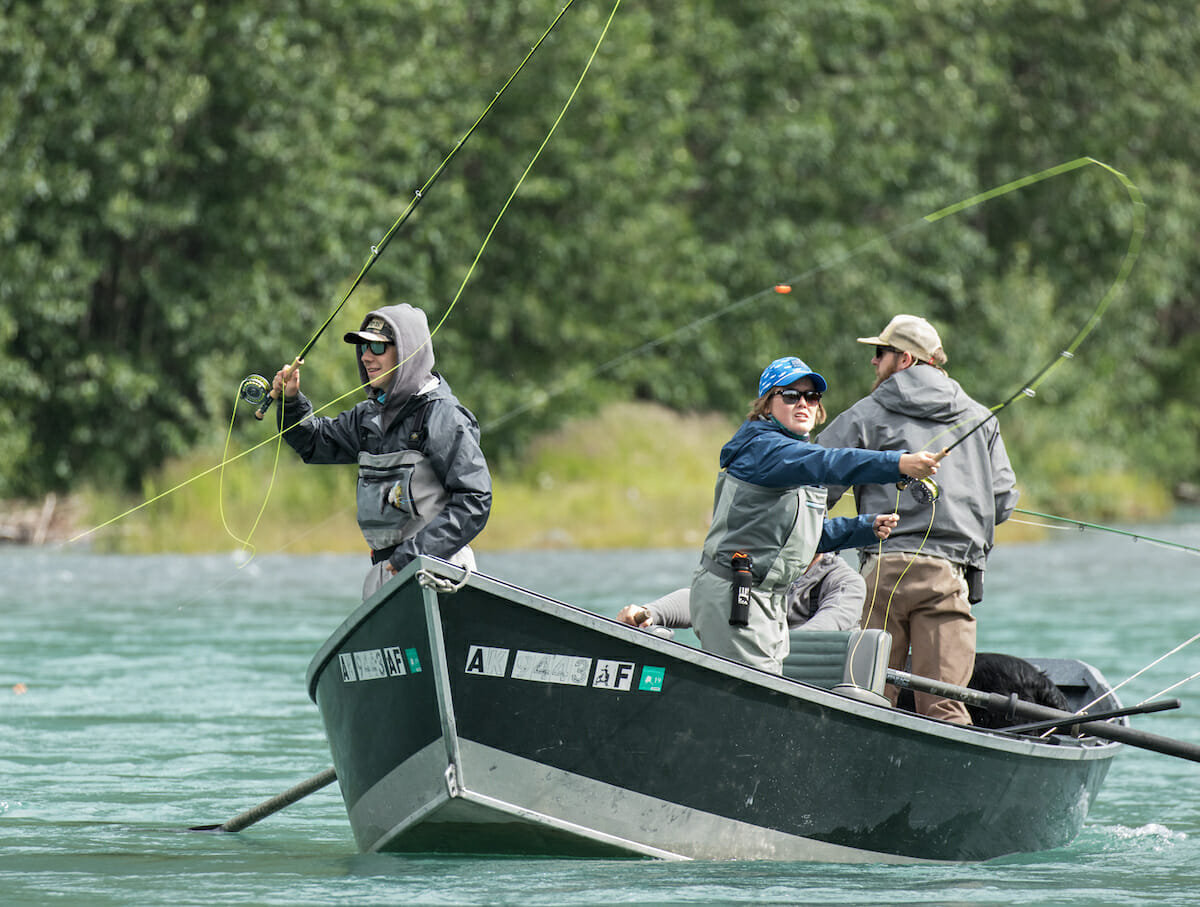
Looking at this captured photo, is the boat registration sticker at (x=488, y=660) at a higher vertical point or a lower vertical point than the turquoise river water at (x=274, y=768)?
higher

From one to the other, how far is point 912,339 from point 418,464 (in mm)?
1882

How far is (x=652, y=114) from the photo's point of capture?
2800cm

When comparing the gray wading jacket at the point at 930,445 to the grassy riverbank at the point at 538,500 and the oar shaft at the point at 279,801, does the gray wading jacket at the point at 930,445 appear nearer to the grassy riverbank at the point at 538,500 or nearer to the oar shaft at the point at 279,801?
the oar shaft at the point at 279,801

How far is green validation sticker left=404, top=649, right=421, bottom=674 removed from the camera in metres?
5.80

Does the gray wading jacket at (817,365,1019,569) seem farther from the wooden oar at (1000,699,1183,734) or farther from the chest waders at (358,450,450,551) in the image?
the chest waders at (358,450,450,551)

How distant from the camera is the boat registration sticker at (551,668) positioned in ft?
19.0

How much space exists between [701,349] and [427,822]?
24020mm

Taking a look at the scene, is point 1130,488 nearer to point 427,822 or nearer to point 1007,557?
point 1007,557

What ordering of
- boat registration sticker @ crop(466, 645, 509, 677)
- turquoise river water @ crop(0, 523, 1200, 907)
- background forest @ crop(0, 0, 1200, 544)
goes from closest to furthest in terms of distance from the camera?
boat registration sticker @ crop(466, 645, 509, 677), turquoise river water @ crop(0, 523, 1200, 907), background forest @ crop(0, 0, 1200, 544)

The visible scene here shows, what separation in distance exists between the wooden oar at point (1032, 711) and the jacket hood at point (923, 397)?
931 millimetres

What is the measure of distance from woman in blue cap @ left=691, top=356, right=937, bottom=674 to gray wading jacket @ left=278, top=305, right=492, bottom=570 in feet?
2.58

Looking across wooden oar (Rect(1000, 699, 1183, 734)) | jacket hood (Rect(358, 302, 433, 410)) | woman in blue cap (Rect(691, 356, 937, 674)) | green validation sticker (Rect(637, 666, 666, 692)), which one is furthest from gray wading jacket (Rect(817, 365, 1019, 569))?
jacket hood (Rect(358, 302, 433, 410))

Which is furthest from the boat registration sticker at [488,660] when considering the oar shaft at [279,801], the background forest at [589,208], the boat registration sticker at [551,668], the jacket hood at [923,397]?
the background forest at [589,208]

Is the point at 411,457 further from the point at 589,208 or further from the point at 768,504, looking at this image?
the point at 589,208
